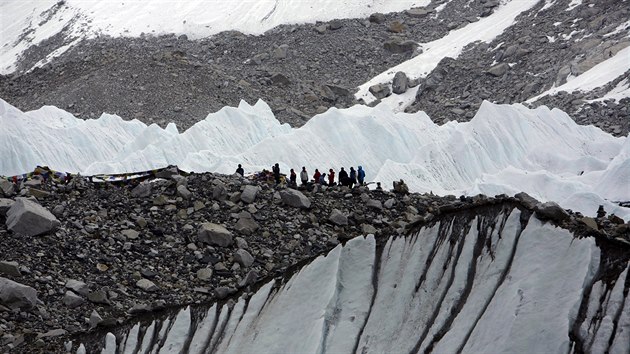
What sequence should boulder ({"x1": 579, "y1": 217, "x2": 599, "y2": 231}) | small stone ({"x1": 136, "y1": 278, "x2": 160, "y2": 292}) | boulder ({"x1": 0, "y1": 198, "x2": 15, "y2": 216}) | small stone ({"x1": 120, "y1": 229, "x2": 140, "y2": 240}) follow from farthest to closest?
small stone ({"x1": 120, "y1": 229, "x2": 140, "y2": 240}), boulder ({"x1": 0, "y1": 198, "x2": 15, "y2": 216}), small stone ({"x1": 136, "y1": 278, "x2": 160, "y2": 292}), boulder ({"x1": 579, "y1": 217, "x2": 599, "y2": 231})

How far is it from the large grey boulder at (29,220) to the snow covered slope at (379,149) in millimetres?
8545

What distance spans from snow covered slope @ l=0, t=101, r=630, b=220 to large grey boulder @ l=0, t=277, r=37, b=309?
1121 cm

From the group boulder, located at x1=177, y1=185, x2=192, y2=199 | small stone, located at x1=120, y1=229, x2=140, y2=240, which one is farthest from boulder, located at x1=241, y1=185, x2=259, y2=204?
small stone, located at x1=120, y1=229, x2=140, y2=240

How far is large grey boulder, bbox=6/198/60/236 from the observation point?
17.8m

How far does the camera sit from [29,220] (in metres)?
18.0

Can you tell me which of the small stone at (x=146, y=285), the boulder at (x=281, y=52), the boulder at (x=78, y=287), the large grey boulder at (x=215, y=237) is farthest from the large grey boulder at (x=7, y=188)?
the boulder at (x=281, y=52)

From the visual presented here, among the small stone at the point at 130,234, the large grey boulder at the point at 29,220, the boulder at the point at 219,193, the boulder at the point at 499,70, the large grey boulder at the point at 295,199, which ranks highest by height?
the large grey boulder at the point at 29,220

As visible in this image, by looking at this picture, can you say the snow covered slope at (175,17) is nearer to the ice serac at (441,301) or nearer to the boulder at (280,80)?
the boulder at (280,80)

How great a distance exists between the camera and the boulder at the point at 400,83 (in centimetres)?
5362

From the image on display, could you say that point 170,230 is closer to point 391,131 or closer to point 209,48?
point 391,131

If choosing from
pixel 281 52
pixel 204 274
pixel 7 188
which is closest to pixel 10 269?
pixel 7 188

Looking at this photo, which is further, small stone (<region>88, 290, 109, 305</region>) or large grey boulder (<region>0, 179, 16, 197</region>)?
large grey boulder (<region>0, 179, 16, 197</region>)

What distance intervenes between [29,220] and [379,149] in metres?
15.6

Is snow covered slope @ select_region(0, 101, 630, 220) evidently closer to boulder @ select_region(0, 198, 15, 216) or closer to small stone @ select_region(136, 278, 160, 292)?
boulder @ select_region(0, 198, 15, 216)
